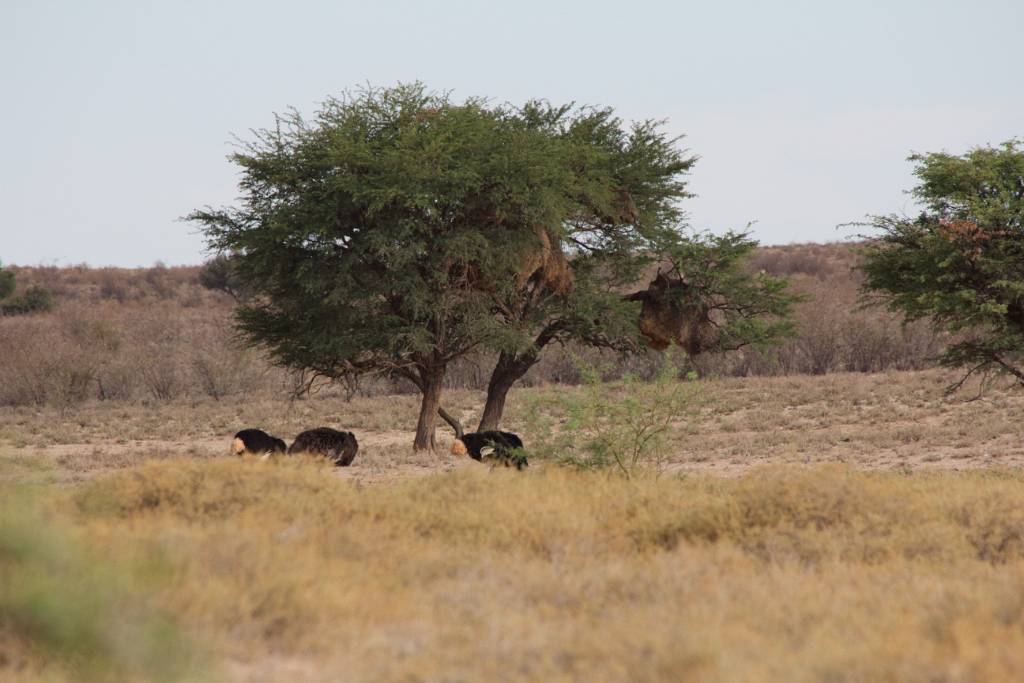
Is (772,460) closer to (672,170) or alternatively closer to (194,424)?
(672,170)

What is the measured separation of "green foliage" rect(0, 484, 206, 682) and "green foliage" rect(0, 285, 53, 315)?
182ft

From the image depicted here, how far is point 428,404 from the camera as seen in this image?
2197 centimetres

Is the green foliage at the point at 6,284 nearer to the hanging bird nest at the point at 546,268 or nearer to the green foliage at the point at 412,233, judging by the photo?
the green foliage at the point at 412,233

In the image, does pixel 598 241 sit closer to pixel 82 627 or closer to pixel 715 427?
pixel 715 427

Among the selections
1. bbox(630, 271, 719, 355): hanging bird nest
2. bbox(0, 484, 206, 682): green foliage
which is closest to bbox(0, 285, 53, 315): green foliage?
bbox(630, 271, 719, 355): hanging bird nest

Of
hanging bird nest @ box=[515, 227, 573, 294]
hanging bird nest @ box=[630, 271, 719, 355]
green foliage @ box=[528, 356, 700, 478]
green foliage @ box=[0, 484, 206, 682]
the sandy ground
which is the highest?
hanging bird nest @ box=[515, 227, 573, 294]

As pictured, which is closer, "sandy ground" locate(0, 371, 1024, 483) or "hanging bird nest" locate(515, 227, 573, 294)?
"hanging bird nest" locate(515, 227, 573, 294)

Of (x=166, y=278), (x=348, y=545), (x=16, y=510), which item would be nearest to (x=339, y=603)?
(x=348, y=545)

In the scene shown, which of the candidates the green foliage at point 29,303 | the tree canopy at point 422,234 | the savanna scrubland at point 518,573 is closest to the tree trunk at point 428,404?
the tree canopy at point 422,234

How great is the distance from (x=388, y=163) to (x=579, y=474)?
821cm

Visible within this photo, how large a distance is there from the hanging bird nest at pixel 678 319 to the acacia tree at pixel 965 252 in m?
3.55

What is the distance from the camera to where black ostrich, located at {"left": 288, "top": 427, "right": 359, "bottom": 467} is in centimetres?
1950

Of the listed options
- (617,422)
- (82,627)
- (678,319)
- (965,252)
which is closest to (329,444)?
(617,422)

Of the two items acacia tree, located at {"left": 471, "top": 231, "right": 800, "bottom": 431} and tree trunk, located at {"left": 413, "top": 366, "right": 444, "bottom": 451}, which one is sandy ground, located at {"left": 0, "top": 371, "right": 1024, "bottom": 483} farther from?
acacia tree, located at {"left": 471, "top": 231, "right": 800, "bottom": 431}
